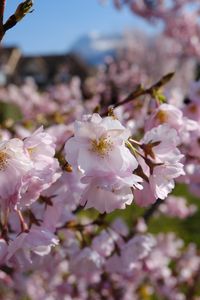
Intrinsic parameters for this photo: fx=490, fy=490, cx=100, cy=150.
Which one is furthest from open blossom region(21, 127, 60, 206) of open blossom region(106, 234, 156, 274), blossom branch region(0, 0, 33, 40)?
open blossom region(106, 234, 156, 274)

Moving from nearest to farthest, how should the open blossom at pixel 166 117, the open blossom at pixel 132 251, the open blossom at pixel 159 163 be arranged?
the open blossom at pixel 159 163 < the open blossom at pixel 166 117 < the open blossom at pixel 132 251

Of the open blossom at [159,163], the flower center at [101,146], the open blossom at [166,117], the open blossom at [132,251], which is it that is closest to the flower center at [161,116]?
the open blossom at [166,117]

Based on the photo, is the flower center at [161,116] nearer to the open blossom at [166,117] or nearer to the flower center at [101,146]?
the open blossom at [166,117]

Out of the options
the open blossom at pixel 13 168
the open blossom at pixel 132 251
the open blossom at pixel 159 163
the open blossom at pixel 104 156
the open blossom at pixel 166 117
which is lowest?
the open blossom at pixel 132 251

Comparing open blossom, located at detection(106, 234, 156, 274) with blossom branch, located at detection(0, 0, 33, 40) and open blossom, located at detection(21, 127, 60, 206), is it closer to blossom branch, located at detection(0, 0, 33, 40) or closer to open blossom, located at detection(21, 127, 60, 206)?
open blossom, located at detection(21, 127, 60, 206)

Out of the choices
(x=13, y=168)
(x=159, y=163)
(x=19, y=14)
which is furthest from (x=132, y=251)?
(x=19, y=14)

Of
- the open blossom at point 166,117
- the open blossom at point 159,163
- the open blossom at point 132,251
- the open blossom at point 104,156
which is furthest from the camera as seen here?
the open blossom at point 132,251
